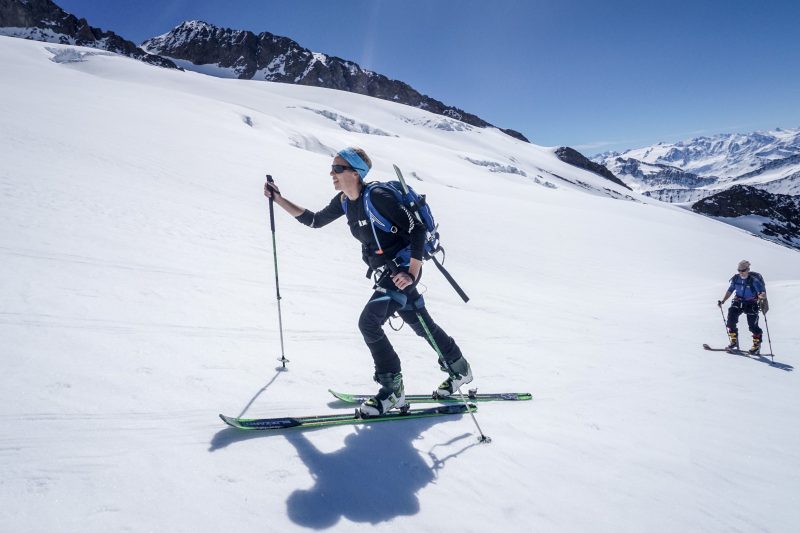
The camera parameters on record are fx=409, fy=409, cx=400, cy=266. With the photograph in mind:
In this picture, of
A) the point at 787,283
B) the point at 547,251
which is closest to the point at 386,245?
the point at 547,251

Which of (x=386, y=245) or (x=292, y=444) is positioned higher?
(x=386, y=245)

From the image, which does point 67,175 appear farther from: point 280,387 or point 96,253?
point 280,387

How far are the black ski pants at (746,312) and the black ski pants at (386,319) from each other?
393 inches

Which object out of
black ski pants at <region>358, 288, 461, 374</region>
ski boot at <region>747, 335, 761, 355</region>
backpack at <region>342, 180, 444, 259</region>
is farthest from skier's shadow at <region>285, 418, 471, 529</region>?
ski boot at <region>747, 335, 761, 355</region>

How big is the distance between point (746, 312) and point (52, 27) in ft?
650

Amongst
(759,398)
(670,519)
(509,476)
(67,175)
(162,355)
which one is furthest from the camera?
(67,175)

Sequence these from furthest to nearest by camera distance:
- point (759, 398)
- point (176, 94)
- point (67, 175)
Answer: point (176, 94), point (67, 175), point (759, 398)

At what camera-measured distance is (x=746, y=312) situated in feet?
35.2

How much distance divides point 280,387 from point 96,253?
492 cm

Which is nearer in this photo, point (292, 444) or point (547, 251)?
point (292, 444)

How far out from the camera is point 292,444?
3.72m

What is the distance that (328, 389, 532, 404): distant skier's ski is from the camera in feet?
15.8

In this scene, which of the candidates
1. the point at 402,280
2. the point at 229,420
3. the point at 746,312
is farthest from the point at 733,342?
the point at 229,420

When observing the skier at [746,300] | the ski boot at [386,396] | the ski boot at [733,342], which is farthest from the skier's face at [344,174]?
the skier at [746,300]
